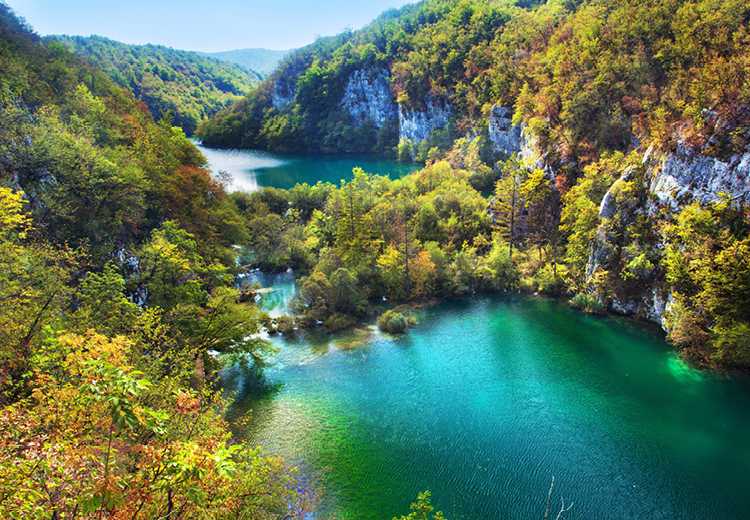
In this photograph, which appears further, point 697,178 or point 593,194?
point 593,194

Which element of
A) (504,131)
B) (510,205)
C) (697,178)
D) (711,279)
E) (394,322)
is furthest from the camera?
(504,131)

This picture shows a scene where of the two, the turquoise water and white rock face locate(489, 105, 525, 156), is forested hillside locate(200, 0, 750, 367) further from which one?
the turquoise water

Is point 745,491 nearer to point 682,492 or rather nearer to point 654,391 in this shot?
point 682,492

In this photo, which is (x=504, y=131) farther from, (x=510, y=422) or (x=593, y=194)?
(x=510, y=422)

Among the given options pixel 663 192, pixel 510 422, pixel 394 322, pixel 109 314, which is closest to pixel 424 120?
pixel 663 192

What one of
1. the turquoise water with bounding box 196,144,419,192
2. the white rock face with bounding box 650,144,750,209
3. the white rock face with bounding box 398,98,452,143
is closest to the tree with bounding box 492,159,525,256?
the white rock face with bounding box 650,144,750,209

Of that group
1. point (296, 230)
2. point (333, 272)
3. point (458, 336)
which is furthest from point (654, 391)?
point (296, 230)
